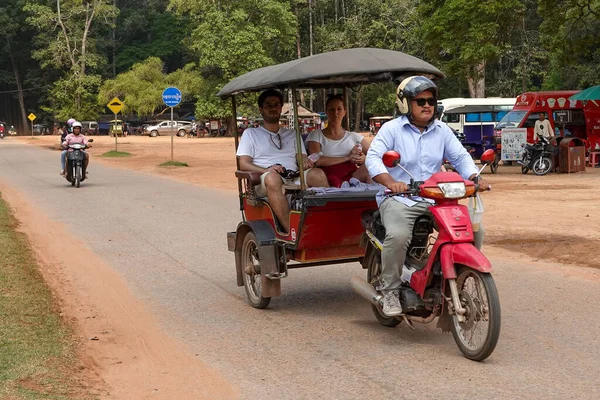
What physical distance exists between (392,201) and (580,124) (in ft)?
80.7

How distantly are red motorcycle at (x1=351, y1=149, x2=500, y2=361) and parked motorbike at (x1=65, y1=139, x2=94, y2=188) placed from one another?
54.3 feet

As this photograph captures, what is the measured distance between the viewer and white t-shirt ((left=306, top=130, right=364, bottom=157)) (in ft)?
25.5

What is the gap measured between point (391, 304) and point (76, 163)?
16611 mm

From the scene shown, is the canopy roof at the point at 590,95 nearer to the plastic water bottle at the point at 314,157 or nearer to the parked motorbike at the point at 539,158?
the parked motorbike at the point at 539,158

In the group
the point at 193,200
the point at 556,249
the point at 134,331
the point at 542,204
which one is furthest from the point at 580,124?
the point at 134,331

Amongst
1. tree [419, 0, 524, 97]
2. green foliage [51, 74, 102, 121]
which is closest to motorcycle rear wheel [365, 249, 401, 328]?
tree [419, 0, 524, 97]

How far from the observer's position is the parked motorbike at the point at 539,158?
24797 mm

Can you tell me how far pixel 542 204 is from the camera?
16031mm

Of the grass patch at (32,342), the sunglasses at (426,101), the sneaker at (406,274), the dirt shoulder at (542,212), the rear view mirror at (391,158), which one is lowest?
the dirt shoulder at (542,212)

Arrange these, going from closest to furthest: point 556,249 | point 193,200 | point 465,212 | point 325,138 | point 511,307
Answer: point 465,212, point 511,307, point 325,138, point 556,249, point 193,200

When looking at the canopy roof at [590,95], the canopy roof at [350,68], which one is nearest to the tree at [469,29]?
the canopy roof at [590,95]

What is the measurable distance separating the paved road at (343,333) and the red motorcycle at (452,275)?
0.73 ft

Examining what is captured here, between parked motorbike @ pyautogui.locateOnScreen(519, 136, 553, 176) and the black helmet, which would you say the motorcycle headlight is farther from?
parked motorbike @ pyautogui.locateOnScreen(519, 136, 553, 176)

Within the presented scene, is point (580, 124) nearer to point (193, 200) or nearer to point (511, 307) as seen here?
point (193, 200)
